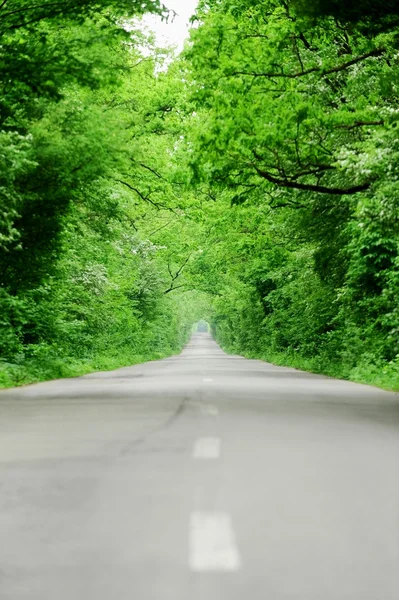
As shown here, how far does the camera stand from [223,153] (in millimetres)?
19203

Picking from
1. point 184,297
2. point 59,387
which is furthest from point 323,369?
point 184,297

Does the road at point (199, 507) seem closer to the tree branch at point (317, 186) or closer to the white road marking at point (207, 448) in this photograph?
the white road marking at point (207, 448)

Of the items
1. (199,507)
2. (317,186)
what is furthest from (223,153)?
(199,507)

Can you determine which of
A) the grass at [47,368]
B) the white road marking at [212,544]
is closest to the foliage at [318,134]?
the grass at [47,368]

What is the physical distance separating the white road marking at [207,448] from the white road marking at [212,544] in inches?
109

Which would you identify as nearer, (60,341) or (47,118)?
(47,118)

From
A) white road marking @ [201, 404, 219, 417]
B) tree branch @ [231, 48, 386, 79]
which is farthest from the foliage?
white road marking @ [201, 404, 219, 417]

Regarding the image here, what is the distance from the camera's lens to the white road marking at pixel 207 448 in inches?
345

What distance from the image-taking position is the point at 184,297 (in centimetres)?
10438

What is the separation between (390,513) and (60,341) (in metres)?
24.3

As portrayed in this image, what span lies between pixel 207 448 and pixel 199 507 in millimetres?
3061

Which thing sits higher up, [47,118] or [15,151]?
[47,118]

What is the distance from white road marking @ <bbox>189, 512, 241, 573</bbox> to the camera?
468cm

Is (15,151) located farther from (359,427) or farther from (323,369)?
(323,369)
